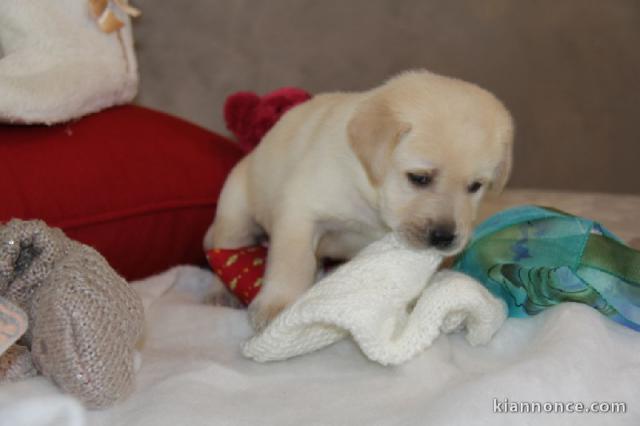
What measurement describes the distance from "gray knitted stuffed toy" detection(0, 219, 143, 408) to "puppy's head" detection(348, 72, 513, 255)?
0.71 metres

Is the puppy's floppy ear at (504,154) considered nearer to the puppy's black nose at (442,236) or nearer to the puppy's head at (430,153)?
the puppy's head at (430,153)

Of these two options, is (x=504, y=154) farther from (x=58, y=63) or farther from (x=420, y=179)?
(x=58, y=63)

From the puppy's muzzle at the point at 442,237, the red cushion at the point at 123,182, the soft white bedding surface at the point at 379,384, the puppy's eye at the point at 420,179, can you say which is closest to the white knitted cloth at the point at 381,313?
the soft white bedding surface at the point at 379,384

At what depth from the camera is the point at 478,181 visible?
1.98m

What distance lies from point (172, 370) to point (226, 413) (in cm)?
23

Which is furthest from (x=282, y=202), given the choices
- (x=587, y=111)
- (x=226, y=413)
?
(x=587, y=111)

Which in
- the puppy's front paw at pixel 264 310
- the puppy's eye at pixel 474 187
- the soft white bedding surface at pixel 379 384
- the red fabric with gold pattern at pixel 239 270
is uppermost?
the puppy's eye at pixel 474 187

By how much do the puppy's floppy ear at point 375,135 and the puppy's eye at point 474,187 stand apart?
0.23 meters

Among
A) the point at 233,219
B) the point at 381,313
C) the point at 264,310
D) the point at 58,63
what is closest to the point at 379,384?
the point at 381,313

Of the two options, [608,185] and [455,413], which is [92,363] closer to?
[455,413]

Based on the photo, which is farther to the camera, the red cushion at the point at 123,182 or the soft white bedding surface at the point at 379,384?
the red cushion at the point at 123,182

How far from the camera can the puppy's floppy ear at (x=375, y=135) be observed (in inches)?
74.1

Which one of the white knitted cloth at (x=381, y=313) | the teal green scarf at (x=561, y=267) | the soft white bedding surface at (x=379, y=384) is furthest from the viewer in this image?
the teal green scarf at (x=561, y=267)

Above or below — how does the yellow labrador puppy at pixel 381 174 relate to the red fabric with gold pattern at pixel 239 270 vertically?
above
